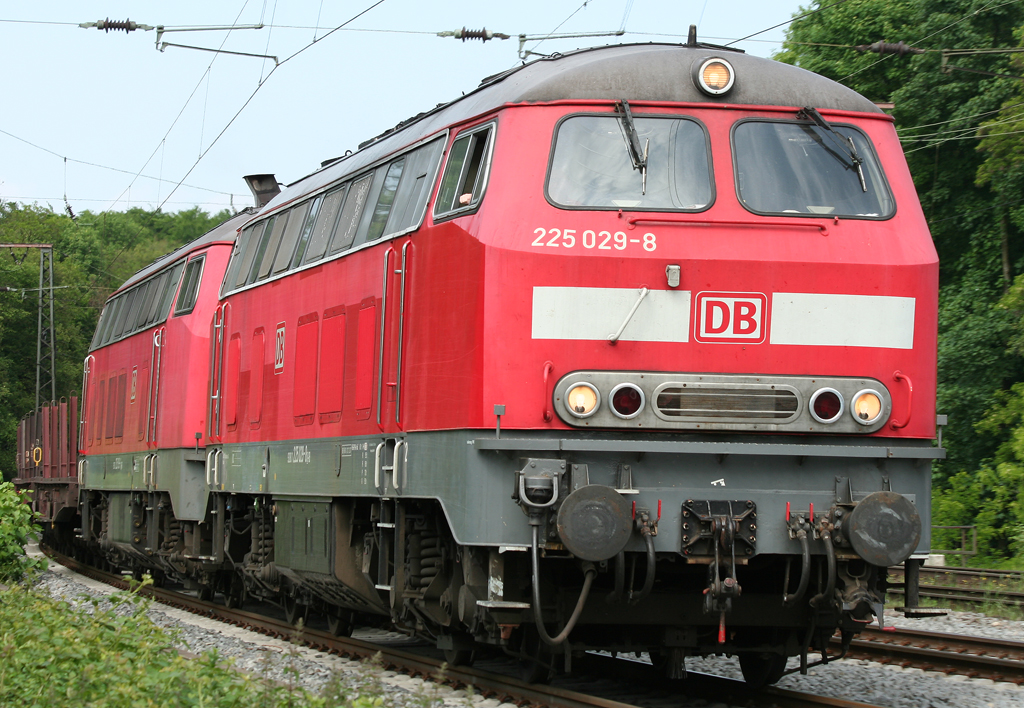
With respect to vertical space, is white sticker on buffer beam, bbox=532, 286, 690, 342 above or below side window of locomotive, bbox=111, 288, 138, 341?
below

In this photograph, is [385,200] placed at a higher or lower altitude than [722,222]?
higher

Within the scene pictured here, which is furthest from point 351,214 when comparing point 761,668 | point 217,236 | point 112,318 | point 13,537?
point 112,318

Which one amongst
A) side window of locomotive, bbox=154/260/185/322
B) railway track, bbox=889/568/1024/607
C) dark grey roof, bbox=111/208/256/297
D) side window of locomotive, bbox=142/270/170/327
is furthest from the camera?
side window of locomotive, bbox=142/270/170/327

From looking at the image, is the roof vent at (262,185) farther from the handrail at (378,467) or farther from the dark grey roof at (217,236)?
the handrail at (378,467)

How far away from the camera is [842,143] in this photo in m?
7.82

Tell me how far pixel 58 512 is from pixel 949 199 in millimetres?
19553

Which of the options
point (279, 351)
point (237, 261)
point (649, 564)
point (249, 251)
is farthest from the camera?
point (237, 261)

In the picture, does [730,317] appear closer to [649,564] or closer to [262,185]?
[649,564]

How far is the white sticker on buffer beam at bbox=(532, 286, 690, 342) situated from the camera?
291 inches

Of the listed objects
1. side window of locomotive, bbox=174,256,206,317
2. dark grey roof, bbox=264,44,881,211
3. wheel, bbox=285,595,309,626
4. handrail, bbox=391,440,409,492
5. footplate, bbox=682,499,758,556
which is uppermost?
dark grey roof, bbox=264,44,881,211

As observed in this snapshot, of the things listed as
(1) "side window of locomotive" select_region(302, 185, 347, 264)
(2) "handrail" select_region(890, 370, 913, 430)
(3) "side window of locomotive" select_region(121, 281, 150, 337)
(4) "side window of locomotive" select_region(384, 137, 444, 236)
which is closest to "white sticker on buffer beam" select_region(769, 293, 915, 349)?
(2) "handrail" select_region(890, 370, 913, 430)

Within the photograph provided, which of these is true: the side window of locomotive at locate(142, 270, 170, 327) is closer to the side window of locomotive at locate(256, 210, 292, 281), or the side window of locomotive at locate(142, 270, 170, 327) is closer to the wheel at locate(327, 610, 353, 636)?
the side window of locomotive at locate(256, 210, 292, 281)

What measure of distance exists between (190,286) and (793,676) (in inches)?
383

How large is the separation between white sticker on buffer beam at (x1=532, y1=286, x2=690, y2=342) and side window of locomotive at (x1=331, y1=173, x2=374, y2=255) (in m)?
2.99
